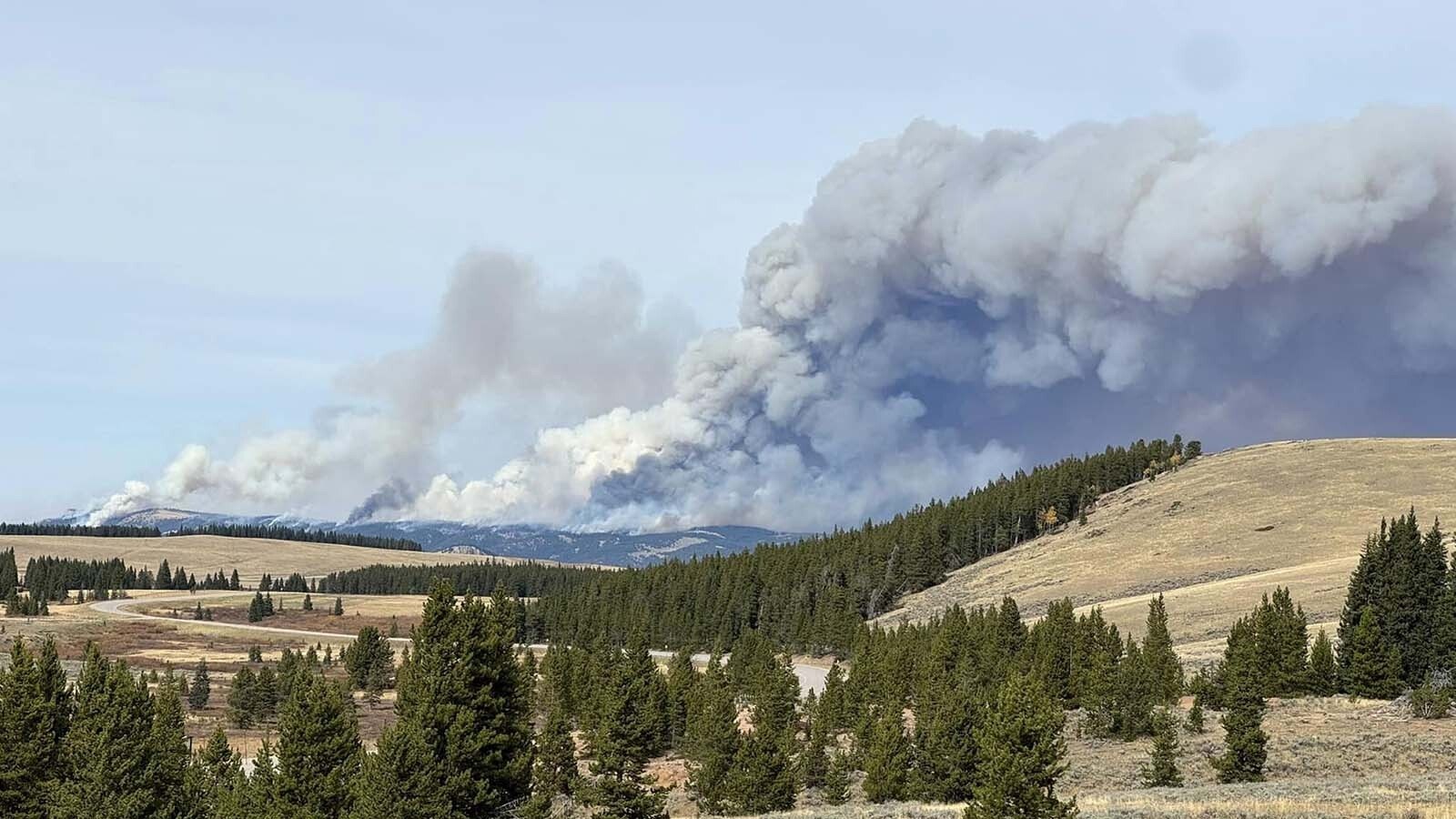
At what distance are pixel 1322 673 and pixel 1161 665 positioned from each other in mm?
10350

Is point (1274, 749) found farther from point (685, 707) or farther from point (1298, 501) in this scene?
point (1298, 501)

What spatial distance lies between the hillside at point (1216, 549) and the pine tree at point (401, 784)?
3292 inches

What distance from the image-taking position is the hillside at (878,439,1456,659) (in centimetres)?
12162

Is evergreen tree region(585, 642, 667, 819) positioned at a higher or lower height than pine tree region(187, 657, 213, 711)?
higher

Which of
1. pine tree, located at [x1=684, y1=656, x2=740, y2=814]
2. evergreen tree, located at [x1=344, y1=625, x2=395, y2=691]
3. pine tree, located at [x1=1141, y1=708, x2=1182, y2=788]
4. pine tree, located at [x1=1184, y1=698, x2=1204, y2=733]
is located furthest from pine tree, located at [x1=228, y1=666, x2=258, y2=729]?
pine tree, located at [x1=1141, y1=708, x2=1182, y2=788]

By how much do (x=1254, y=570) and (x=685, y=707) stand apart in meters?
90.1

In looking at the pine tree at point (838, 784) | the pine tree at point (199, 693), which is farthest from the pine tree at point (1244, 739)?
the pine tree at point (199, 693)

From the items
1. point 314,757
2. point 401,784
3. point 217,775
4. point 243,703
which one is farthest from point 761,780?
point 243,703

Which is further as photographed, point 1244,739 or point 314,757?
point 1244,739

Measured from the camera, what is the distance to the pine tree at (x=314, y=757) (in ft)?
139

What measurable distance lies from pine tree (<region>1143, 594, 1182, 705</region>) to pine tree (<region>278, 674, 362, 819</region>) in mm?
46352

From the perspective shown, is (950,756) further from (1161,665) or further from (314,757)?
(314,757)

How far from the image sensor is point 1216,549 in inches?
6240

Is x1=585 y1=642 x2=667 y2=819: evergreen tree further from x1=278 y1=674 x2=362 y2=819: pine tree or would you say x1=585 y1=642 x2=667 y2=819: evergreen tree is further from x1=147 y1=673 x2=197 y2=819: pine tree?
x1=147 y1=673 x2=197 y2=819: pine tree
